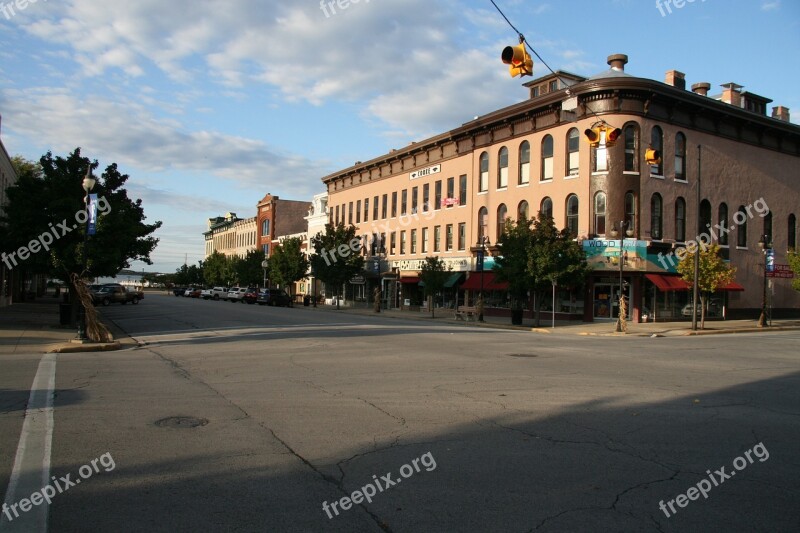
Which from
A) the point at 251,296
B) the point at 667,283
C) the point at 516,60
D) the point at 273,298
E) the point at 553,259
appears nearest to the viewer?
the point at 516,60

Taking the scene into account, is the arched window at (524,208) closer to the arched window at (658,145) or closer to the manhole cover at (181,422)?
the arched window at (658,145)

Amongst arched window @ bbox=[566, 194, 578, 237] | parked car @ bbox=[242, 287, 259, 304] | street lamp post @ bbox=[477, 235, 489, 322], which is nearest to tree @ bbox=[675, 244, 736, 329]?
arched window @ bbox=[566, 194, 578, 237]

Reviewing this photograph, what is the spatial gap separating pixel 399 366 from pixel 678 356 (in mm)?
8527

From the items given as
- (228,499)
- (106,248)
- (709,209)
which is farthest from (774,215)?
(228,499)

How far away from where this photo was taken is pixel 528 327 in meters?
32.7

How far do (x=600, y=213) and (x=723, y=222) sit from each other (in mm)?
10380

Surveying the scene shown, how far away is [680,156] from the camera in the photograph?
36.8m

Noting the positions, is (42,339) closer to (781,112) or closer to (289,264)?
(289,264)

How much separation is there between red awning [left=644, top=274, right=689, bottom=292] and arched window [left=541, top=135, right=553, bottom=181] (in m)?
8.46

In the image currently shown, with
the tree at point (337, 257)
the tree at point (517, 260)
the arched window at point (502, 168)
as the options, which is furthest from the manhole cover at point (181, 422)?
the tree at point (337, 257)

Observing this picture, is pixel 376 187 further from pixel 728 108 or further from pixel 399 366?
pixel 399 366

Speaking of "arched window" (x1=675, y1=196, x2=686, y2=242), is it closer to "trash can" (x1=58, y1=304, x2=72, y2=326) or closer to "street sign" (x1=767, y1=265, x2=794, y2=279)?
"street sign" (x1=767, y1=265, x2=794, y2=279)

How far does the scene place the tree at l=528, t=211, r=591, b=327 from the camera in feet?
103

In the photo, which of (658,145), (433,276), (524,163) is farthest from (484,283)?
(658,145)
